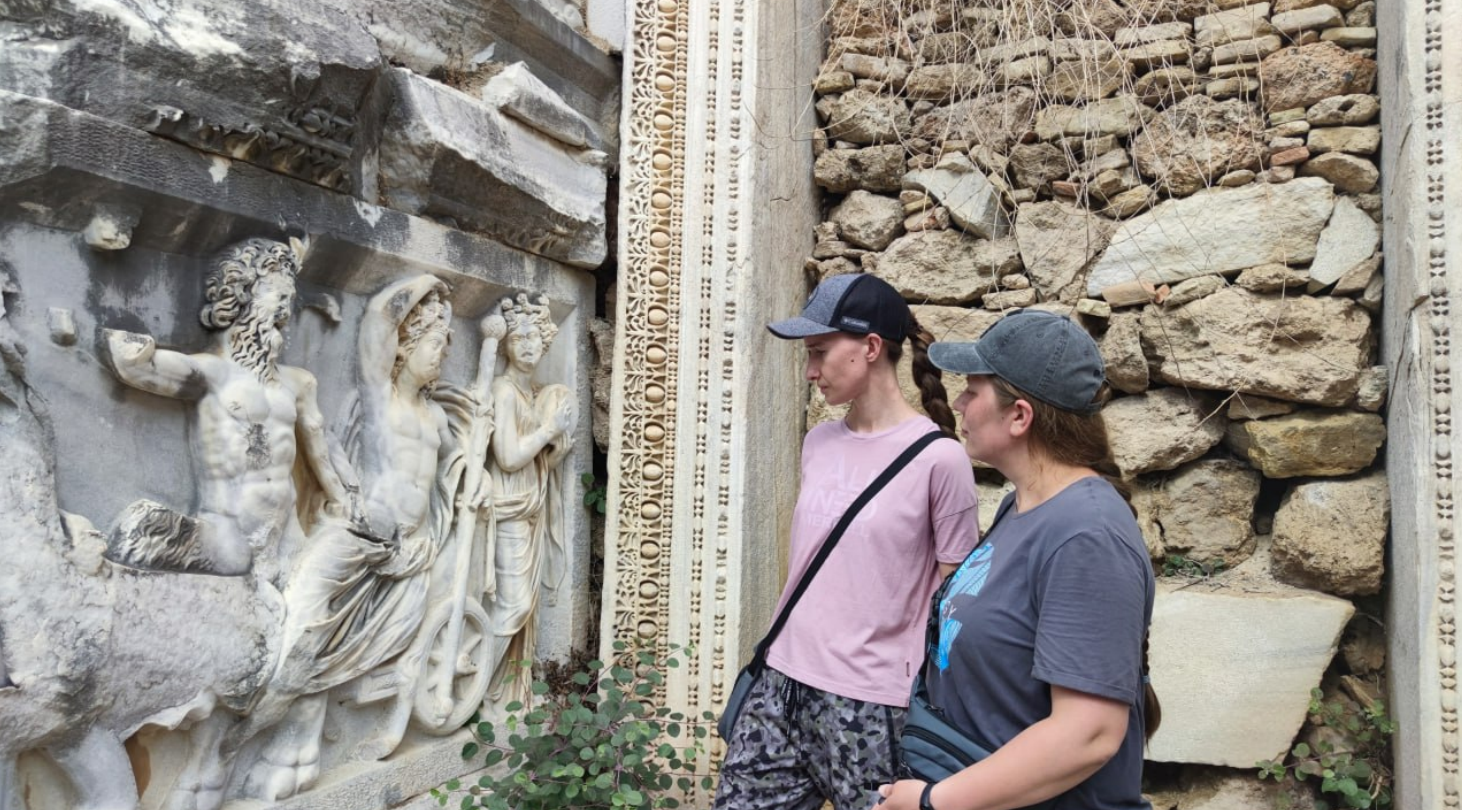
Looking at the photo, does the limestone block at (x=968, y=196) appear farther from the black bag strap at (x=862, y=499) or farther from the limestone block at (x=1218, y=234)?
the black bag strap at (x=862, y=499)

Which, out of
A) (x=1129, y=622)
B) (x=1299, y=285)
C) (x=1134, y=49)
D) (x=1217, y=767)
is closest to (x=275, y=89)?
(x=1129, y=622)

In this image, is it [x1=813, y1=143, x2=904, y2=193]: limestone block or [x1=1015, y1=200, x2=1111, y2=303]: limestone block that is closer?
[x1=1015, y1=200, x2=1111, y2=303]: limestone block

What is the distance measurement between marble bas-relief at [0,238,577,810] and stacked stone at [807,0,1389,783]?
4.40 ft

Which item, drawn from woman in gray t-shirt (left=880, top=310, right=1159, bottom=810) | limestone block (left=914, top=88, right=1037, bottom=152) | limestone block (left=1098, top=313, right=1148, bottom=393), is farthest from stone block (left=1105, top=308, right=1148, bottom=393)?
woman in gray t-shirt (left=880, top=310, right=1159, bottom=810)

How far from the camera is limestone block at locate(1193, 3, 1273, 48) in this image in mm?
3572

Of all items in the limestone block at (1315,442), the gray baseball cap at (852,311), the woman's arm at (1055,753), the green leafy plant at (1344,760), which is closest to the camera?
the woman's arm at (1055,753)

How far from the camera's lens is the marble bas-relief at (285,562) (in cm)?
204

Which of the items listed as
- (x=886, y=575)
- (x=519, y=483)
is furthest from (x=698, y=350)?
(x=886, y=575)

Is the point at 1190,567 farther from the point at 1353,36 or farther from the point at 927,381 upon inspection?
the point at 1353,36

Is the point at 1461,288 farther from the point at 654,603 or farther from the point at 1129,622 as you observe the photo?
the point at 654,603

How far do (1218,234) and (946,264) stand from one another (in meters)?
0.89

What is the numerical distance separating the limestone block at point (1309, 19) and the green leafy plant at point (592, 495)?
2.72 m

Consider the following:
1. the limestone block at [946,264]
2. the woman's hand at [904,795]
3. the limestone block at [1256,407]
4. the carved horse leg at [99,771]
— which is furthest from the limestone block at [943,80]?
the carved horse leg at [99,771]

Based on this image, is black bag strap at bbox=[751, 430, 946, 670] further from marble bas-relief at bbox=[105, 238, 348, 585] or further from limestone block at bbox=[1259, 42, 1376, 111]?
limestone block at bbox=[1259, 42, 1376, 111]
